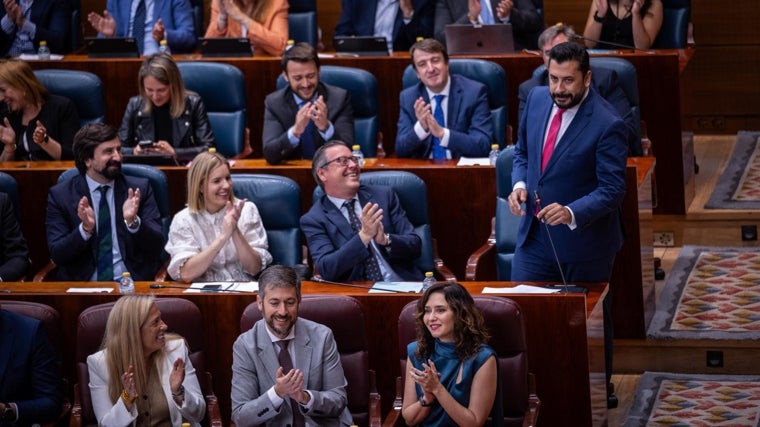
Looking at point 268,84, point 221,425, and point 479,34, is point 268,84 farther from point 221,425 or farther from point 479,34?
point 221,425

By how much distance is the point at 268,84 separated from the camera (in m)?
6.58

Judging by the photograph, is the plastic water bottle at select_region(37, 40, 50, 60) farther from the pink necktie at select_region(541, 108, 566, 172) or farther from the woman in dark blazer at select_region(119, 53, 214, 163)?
the pink necktie at select_region(541, 108, 566, 172)

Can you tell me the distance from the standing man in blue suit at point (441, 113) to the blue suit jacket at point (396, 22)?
49.3 inches

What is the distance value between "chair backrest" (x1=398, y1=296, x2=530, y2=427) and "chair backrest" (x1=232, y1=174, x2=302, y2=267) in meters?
1.09

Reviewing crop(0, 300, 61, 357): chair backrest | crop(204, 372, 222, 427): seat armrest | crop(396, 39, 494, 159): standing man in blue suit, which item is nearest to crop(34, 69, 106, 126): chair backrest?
crop(396, 39, 494, 159): standing man in blue suit

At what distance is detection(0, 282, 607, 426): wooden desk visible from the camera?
13.8 ft

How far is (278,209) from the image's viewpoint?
16.6 ft

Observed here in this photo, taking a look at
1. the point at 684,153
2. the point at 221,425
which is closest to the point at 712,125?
the point at 684,153

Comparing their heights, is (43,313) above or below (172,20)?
below

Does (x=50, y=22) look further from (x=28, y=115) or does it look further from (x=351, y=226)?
(x=351, y=226)

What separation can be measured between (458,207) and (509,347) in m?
1.36

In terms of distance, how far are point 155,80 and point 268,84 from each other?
2.79 ft

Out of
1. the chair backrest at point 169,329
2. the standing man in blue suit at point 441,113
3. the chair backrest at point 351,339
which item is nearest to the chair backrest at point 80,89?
the standing man in blue suit at point 441,113

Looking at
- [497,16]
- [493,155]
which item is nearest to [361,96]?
[493,155]
